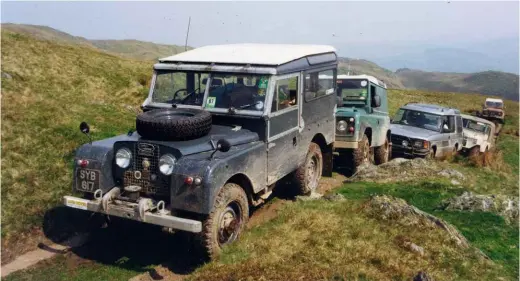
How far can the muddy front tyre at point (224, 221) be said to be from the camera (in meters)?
6.23

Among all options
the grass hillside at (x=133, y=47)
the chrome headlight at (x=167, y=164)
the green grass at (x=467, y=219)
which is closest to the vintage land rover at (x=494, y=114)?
the green grass at (x=467, y=219)

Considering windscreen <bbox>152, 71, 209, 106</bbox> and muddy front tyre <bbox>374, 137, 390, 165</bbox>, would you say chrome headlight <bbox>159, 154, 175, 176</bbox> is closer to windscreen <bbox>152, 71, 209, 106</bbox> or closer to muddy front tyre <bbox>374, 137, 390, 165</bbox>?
windscreen <bbox>152, 71, 209, 106</bbox>

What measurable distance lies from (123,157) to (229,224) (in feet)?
6.04

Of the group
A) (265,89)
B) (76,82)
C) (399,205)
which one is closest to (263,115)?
(265,89)

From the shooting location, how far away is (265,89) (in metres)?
7.59

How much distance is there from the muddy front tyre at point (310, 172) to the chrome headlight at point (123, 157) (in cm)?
378

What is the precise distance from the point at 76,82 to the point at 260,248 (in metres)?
→ 13.6

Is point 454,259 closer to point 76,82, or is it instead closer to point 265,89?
point 265,89

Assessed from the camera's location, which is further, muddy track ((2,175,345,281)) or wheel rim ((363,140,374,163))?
wheel rim ((363,140,374,163))

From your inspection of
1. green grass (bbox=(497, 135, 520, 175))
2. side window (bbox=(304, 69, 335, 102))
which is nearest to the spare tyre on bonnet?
side window (bbox=(304, 69, 335, 102))

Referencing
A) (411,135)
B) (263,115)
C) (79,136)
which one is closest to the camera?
(263,115)

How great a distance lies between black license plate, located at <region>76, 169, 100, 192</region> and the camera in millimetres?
6602

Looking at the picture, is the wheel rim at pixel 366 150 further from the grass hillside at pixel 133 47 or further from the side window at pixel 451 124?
the grass hillside at pixel 133 47

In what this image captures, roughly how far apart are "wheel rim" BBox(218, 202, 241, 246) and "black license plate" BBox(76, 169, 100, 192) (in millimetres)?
1901
